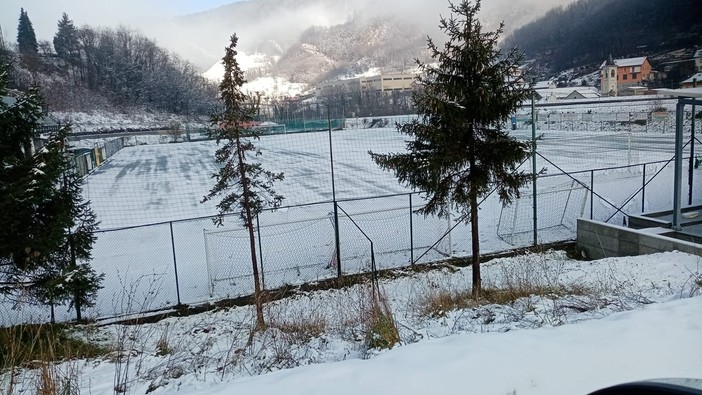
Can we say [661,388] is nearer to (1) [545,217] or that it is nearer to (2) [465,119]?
(2) [465,119]

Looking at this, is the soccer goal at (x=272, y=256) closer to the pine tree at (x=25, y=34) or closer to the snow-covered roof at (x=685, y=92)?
the snow-covered roof at (x=685, y=92)

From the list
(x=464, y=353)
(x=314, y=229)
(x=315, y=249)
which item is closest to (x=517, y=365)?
(x=464, y=353)

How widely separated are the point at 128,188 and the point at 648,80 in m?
99.0

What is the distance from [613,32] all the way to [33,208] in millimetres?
146025

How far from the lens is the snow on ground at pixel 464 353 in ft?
Result: 13.0

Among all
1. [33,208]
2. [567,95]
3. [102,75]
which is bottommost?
[33,208]

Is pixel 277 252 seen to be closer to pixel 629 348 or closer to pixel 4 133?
pixel 4 133

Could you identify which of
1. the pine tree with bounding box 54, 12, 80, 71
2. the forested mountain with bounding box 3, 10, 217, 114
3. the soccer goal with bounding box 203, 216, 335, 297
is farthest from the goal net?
the pine tree with bounding box 54, 12, 80, 71

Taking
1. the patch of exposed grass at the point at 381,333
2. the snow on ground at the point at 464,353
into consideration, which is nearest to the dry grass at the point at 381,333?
the patch of exposed grass at the point at 381,333

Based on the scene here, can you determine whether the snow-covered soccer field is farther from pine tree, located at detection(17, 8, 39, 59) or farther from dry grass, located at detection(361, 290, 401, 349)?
pine tree, located at detection(17, 8, 39, 59)

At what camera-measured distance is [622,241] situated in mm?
12805

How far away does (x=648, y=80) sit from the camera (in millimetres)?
96625

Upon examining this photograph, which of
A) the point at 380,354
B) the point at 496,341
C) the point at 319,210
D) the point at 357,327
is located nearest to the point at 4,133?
the point at 357,327

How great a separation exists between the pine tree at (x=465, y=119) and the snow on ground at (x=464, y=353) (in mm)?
2980
